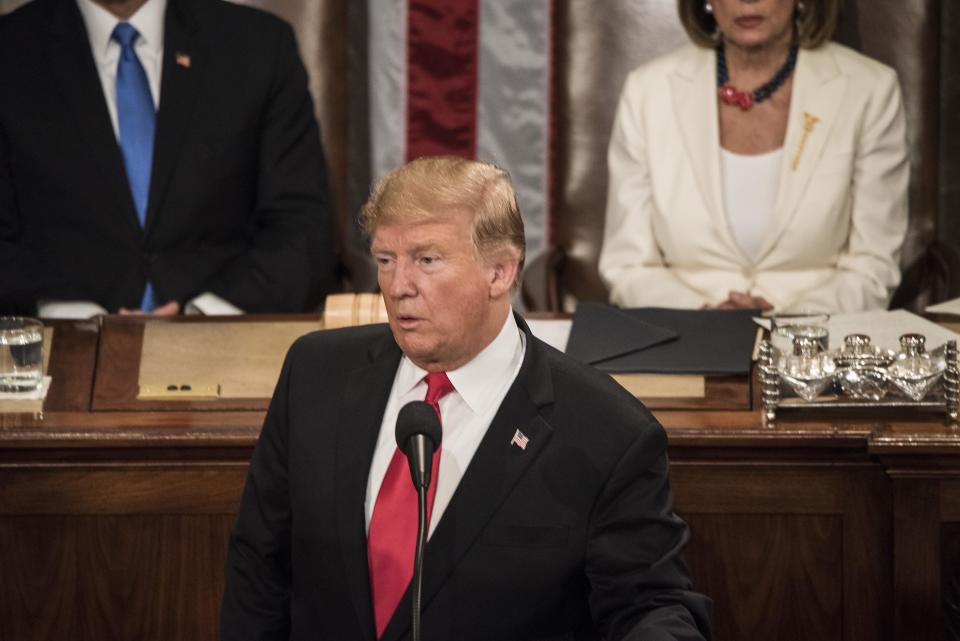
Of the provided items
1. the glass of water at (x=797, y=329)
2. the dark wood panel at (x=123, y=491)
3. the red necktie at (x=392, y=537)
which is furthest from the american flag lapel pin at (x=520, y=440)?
the glass of water at (x=797, y=329)

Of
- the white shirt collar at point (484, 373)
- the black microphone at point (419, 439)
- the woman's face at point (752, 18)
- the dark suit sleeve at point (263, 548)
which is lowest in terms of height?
the dark suit sleeve at point (263, 548)

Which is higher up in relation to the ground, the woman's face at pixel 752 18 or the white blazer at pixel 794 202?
the woman's face at pixel 752 18

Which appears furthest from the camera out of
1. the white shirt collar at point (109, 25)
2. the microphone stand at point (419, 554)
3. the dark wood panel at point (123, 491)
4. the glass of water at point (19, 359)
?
the white shirt collar at point (109, 25)

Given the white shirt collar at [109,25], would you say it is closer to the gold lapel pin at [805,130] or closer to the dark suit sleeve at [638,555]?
the gold lapel pin at [805,130]

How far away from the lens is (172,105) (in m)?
4.05

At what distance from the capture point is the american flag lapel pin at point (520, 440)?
217 cm

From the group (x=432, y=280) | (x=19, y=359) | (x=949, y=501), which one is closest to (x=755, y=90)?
(x=949, y=501)

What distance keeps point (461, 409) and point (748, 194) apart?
2.02 metres

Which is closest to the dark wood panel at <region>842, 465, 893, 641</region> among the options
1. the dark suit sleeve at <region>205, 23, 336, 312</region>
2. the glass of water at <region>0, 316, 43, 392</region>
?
the glass of water at <region>0, 316, 43, 392</region>

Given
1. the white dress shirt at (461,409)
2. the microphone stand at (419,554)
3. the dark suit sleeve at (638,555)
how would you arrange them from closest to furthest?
the microphone stand at (419,554) < the dark suit sleeve at (638,555) < the white dress shirt at (461,409)

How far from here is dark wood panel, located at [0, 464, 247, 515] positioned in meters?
2.81

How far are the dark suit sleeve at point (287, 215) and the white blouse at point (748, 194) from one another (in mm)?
1081

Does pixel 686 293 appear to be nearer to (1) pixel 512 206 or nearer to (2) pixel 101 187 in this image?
(2) pixel 101 187

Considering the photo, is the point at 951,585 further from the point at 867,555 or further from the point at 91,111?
the point at 91,111
